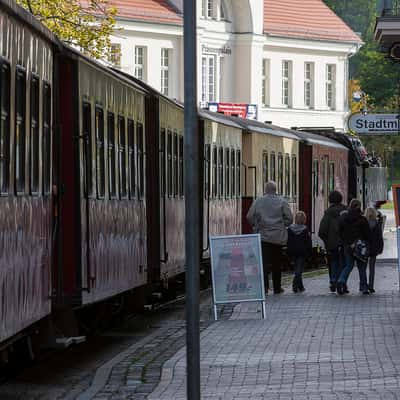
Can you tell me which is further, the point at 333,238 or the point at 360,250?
the point at 333,238

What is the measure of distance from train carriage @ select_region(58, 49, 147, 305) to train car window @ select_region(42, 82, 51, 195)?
543 millimetres

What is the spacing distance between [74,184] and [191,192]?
5188mm

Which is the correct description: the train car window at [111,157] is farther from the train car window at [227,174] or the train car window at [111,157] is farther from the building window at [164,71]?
the building window at [164,71]

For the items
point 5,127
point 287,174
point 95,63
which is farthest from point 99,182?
point 287,174

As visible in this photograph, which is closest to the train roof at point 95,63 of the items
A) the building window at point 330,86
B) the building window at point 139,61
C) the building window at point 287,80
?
the building window at point 139,61

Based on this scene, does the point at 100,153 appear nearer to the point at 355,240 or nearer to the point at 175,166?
the point at 175,166

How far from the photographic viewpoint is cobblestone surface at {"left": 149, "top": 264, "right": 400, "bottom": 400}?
1274 centimetres

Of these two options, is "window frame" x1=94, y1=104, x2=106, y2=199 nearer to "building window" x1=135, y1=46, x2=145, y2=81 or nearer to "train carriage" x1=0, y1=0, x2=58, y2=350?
"train carriage" x1=0, y1=0, x2=58, y2=350

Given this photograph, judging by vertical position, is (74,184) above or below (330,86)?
below

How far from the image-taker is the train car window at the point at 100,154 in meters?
15.4

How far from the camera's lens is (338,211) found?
86.4 ft

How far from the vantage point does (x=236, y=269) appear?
826 inches

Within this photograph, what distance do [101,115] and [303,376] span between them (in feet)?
11.7

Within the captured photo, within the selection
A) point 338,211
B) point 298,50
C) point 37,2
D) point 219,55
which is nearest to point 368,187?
point 37,2
